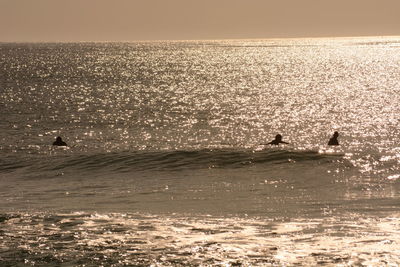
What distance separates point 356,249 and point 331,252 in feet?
2.30

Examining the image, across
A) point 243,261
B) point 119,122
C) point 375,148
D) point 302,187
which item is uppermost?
point 119,122

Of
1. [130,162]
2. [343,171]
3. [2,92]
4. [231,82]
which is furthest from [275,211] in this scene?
[231,82]

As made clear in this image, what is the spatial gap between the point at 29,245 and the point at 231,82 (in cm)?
12404

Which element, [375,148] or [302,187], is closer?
[302,187]

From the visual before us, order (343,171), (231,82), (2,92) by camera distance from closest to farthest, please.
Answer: (343,171) < (2,92) < (231,82)

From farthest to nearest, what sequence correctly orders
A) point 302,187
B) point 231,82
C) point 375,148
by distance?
1. point 231,82
2. point 375,148
3. point 302,187

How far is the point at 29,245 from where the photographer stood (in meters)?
18.2

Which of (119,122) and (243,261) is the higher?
(119,122)

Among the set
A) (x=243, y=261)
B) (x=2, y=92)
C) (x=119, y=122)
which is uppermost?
A: (x=2, y=92)

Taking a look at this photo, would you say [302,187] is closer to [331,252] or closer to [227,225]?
[227,225]

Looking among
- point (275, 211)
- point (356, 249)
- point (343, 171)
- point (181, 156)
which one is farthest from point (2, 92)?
point (356, 249)

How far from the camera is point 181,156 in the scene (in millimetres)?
41531

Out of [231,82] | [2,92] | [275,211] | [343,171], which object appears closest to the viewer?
[275,211]

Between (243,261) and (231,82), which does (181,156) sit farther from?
(231,82)
